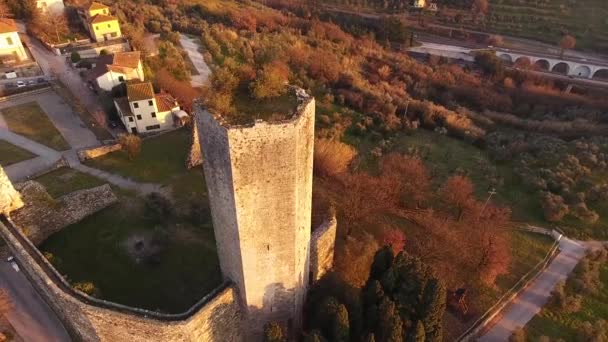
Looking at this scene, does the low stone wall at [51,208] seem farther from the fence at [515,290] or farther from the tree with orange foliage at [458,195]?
the tree with orange foliage at [458,195]

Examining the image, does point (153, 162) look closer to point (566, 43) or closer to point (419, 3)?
point (419, 3)

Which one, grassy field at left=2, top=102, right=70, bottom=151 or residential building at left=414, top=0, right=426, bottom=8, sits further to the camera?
residential building at left=414, top=0, right=426, bottom=8

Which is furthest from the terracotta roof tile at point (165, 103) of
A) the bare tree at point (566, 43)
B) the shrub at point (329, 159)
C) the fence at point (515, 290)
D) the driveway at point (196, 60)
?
the bare tree at point (566, 43)

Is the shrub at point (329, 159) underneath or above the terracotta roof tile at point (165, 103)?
underneath

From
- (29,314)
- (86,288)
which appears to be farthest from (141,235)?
(29,314)

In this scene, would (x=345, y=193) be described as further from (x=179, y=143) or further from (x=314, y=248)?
(x=179, y=143)

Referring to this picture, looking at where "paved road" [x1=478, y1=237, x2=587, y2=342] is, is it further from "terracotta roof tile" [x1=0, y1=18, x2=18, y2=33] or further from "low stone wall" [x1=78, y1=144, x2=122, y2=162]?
"terracotta roof tile" [x1=0, y1=18, x2=18, y2=33]

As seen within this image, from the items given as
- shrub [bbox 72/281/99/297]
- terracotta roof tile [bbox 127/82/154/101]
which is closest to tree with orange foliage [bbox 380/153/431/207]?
shrub [bbox 72/281/99/297]
